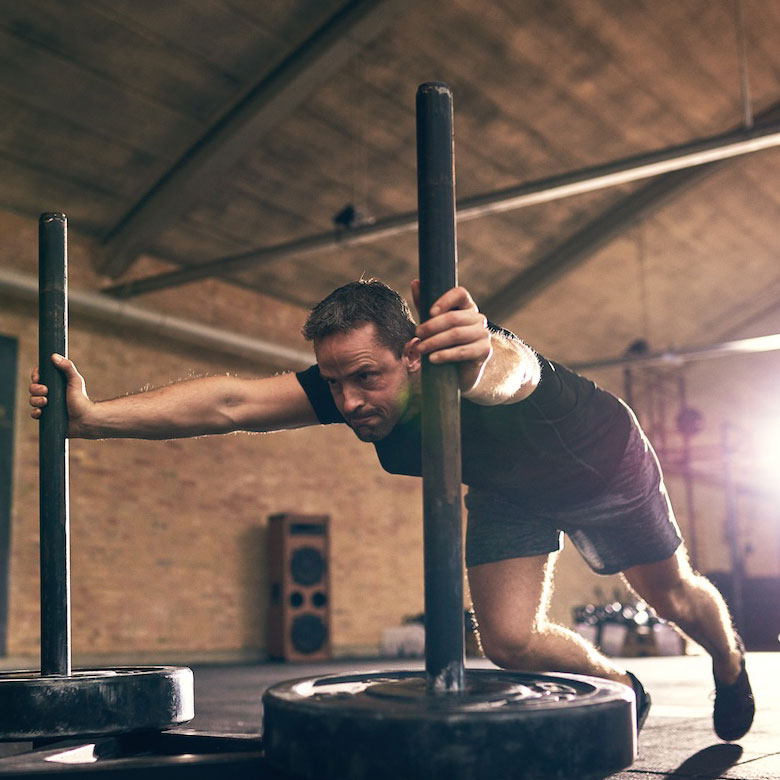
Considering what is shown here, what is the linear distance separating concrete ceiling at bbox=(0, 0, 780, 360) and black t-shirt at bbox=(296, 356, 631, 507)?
4.38 m

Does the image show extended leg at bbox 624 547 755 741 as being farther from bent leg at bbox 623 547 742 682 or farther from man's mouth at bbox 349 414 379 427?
man's mouth at bbox 349 414 379 427

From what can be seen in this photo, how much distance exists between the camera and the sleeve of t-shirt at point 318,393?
1861 millimetres

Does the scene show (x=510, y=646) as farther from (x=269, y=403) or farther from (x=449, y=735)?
(x=449, y=735)

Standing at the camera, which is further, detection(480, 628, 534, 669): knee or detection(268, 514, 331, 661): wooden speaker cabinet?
detection(268, 514, 331, 661): wooden speaker cabinet

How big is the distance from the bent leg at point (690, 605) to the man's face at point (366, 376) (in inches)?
33.3

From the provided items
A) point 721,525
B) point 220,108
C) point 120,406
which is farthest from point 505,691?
point 721,525

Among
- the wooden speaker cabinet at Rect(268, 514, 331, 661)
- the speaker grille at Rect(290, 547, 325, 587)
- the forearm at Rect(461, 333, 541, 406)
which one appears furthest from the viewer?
the speaker grille at Rect(290, 547, 325, 587)

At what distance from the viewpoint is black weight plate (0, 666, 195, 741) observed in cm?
164

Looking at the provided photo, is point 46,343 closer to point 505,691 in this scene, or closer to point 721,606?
point 505,691

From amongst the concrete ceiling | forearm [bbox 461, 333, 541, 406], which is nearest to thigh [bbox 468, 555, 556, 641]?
forearm [bbox 461, 333, 541, 406]

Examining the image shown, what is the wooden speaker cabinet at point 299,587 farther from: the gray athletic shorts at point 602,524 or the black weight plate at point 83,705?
the black weight plate at point 83,705

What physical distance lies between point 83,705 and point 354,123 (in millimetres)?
5932

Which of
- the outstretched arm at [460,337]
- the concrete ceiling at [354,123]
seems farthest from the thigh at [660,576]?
the concrete ceiling at [354,123]

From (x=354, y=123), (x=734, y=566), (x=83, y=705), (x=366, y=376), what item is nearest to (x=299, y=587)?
(x=354, y=123)
